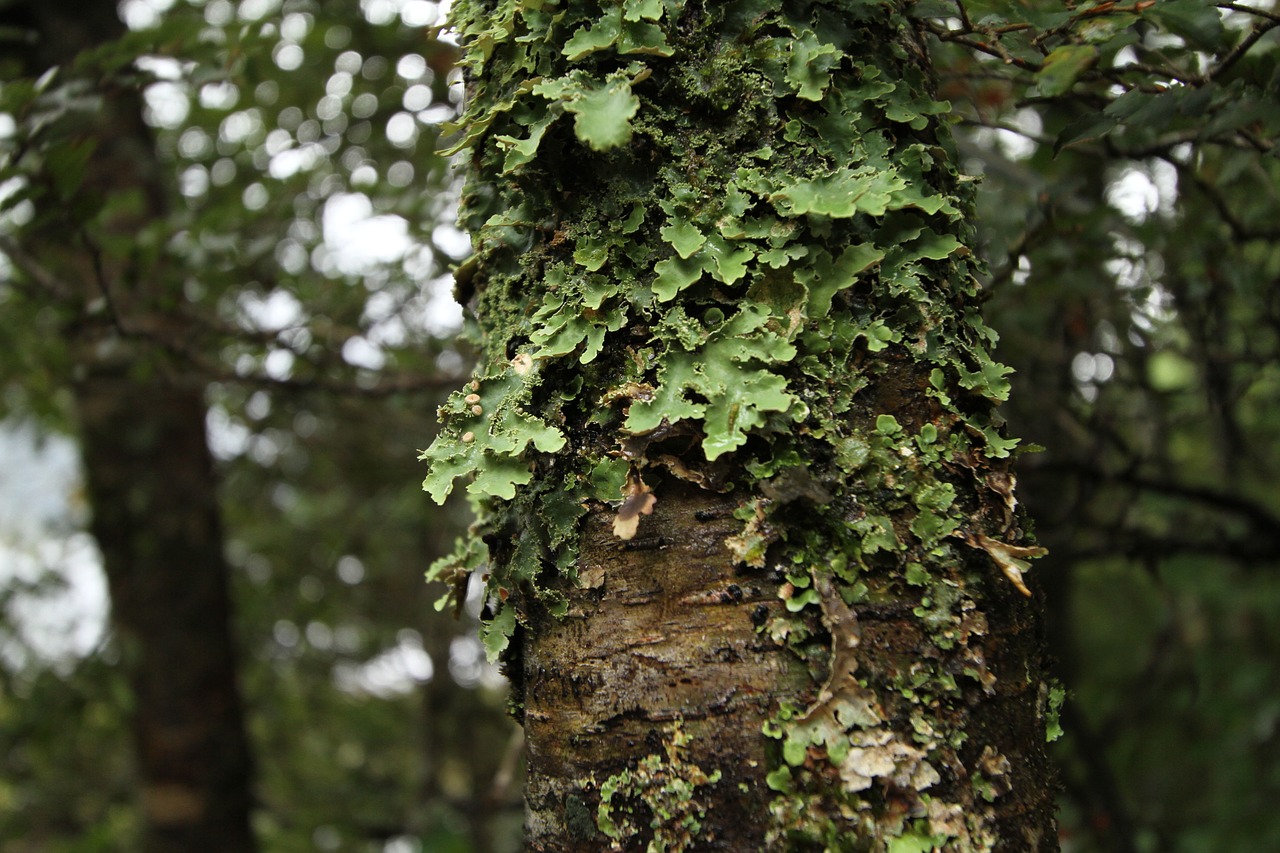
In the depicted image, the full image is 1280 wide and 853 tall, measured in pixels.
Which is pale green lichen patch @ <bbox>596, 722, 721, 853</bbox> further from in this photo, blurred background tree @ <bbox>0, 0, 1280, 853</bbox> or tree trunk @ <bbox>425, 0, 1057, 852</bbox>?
blurred background tree @ <bbox>0, 0, 1280, 853</bbox>

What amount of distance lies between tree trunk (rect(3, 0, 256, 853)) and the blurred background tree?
6cm

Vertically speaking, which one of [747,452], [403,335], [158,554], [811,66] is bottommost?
[158,554]

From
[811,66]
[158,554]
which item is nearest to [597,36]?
[811,66]

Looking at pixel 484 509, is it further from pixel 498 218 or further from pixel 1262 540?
pixel 1262 540

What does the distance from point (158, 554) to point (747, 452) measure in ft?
9.69

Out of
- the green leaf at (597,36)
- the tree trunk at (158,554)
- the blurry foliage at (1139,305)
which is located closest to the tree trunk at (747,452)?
the green leaf at (597,36)

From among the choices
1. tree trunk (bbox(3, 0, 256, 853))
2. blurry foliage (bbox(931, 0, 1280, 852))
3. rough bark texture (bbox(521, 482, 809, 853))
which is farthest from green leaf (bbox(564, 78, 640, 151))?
tree trunk (bbox(3, 0, 256, 853))

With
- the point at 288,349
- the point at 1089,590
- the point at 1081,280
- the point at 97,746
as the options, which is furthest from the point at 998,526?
the point at 1089,590

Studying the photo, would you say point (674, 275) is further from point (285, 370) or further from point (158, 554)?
point (158, 554)

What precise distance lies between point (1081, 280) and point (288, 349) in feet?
5.95

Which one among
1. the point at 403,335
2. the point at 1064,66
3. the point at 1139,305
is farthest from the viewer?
the point at 403,335

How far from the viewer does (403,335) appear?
305 cm

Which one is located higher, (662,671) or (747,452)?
(747,452)

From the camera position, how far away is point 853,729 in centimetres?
84
